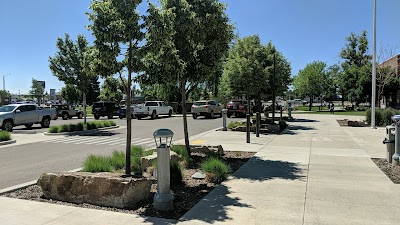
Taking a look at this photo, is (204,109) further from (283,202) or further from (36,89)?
(36,89)

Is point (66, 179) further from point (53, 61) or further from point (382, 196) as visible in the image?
point (53, 61)

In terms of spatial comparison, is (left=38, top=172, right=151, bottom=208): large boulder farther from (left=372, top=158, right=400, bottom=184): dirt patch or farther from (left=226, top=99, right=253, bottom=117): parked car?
(left=226, top=99, right=253, bottom=117): parked car

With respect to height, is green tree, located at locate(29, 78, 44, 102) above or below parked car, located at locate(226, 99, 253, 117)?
above

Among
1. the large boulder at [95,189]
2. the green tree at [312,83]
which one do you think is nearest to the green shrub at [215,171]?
the large boulder at [95,189]

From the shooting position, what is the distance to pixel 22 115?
885 inches

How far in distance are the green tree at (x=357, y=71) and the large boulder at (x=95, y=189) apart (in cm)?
4116

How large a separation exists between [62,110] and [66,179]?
34431 mm

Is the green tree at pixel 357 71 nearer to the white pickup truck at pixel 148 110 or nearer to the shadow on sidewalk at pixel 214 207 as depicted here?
the white pickup truck at pixel 148 110

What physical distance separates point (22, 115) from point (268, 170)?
19.5 m

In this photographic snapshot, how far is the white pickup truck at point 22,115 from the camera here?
21.3 metres

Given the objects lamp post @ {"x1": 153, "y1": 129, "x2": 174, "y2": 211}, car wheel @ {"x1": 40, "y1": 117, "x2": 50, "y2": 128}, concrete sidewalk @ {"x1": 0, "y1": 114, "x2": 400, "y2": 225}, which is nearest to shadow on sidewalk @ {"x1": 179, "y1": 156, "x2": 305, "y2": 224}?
concrete sidewalk @ {"x1": 0, "y1": 114, "x2": 400, "y2": 225}

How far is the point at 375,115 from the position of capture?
22188 mm

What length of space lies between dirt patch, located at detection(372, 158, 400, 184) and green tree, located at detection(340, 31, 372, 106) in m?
34.9

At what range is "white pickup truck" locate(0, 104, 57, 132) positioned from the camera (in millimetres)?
21266
